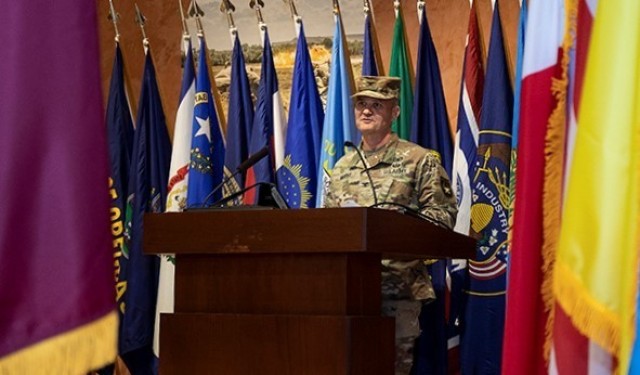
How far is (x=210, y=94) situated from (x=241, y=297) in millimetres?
2497

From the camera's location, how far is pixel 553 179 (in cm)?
185

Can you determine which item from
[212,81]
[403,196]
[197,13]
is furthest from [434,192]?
[197,13]

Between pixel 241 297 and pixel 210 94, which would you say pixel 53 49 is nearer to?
pixel 241 297

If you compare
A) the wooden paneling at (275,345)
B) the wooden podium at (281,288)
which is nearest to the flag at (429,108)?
the wooden podium at (281,288)

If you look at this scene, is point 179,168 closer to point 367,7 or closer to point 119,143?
point 119,143

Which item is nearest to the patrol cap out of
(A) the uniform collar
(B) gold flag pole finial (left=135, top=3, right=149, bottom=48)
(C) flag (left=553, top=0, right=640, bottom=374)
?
(A) the uniform collar

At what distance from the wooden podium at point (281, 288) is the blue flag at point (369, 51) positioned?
2.02 metres

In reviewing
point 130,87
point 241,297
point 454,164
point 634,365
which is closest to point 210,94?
point 130,87

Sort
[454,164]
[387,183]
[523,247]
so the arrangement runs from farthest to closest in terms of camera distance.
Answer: [454,164] → [387,183] → [523,247]

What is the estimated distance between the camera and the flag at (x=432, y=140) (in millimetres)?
4547

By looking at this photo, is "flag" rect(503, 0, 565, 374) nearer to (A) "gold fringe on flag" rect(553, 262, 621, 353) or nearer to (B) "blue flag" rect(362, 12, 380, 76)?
(A) "gold fringe on flag" rect(553, 262, 621, 353)

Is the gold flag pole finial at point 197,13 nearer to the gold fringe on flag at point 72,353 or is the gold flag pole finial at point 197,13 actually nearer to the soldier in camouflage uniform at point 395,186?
the soldier in camouflage uniform at point 395,186

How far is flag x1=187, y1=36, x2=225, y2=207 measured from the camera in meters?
5.21

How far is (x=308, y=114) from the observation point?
5.27m
